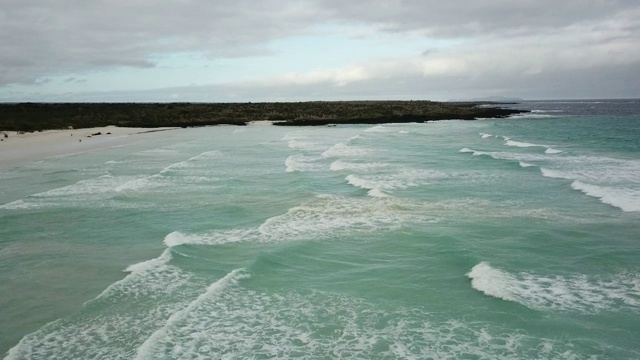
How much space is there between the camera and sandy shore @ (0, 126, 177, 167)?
121 feet

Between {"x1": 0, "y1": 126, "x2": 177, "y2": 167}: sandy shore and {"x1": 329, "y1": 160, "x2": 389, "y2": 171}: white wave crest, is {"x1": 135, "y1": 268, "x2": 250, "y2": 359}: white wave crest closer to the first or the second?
{"x1": 329, "y1": 160, "x2": 389, "y2": 171}: white wave crest

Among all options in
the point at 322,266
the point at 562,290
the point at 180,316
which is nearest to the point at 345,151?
Answer: the point at 322,266

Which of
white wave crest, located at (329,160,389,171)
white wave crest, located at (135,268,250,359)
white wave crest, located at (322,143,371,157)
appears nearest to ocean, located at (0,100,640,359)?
white wave crest, located at (135,268,250,359)

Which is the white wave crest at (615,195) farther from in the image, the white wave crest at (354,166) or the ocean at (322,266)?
the white wave crest at (354,166)

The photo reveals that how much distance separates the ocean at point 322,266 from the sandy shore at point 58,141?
11817mm

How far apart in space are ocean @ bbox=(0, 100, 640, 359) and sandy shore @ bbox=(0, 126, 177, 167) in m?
11.8

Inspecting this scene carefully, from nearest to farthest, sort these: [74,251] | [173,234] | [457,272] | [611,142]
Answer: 1. [457,272]
2. [74,251]
3. [173,234]
4. [611,142]

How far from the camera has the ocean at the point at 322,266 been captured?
9219mm

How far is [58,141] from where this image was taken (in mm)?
46906

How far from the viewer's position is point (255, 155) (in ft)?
121

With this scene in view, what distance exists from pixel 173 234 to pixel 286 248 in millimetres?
3884

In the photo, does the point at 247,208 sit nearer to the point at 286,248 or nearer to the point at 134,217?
the point at 134,217

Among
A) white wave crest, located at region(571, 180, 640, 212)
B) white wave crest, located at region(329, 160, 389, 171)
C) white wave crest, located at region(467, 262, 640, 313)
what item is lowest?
white wave crest, located at region(467, 262, 640, 313)

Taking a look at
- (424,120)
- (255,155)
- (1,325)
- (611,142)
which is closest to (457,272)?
(1,325)
